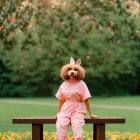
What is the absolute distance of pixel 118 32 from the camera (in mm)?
9469

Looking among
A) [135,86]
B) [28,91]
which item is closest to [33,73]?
[28,91]

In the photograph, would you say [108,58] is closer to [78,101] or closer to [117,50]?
[117,50]

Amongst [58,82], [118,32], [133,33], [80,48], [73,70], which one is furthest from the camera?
[58,82]

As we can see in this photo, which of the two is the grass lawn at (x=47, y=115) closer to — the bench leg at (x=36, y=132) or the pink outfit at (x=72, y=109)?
the bench leg at (x=36, y=132)

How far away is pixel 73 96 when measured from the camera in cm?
531

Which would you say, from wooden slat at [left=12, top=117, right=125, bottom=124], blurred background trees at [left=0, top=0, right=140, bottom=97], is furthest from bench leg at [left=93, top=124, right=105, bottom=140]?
blurred background trees at [left=0, top=0, right=140, bottom=97]

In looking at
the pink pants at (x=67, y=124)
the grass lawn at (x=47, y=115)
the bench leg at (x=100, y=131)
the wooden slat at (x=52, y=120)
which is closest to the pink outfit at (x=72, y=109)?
the pink pants at (x=67, y=124)

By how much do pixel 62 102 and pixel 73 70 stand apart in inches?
21.5

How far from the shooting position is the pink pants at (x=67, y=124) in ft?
16.6

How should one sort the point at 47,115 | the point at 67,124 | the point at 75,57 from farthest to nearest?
1. the point at 75,57
2. the point at 47,115
3. the point at 67,124

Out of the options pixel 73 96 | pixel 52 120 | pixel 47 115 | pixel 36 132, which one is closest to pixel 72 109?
pixel 73 96

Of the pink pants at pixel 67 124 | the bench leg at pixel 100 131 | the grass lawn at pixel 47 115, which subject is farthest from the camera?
the grass lawn at pixel 47 115

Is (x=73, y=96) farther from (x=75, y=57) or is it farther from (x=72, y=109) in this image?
(x=75, y=57)

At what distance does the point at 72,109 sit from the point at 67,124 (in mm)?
246
